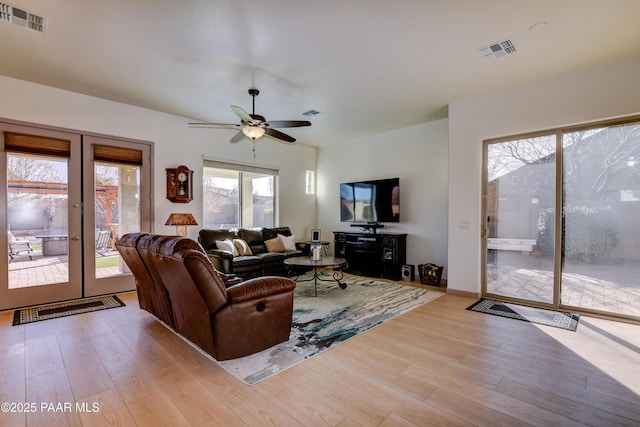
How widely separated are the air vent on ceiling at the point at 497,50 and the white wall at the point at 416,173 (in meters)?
2.29

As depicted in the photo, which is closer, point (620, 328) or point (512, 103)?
point (620, 328)

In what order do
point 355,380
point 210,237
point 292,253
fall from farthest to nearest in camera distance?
point 292,253
point 210,237
point 355,380

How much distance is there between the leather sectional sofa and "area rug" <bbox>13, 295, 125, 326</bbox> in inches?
58.4

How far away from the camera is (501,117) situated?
172 inches

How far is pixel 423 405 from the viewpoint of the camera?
6.57 ft

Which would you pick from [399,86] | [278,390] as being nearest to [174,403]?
[278,390]

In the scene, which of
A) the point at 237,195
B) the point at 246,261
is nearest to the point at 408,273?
the point at 246,261

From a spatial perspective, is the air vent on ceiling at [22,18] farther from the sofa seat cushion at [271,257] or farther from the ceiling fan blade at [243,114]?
the sofa seat cushion at [271,257]

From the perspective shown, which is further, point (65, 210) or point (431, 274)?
point (431, 274)

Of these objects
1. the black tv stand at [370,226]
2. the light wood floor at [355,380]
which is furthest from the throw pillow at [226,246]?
the black tv stand at [370,226]

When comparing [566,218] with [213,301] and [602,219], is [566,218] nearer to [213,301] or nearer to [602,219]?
[602,219]

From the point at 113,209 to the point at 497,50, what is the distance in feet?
18.3

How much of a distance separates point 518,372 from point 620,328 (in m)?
1.92

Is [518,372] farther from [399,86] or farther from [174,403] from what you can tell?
[399,86]
